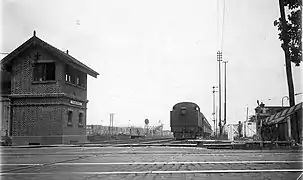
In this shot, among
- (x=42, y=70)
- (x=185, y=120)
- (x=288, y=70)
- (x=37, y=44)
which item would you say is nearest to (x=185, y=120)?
(x=185, y=120)

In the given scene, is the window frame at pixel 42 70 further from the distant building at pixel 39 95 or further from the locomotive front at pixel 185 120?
the locomotive front at pixel 185 120

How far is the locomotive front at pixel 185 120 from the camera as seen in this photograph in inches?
1658

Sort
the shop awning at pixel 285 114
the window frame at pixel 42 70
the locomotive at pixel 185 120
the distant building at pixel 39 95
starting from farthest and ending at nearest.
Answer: the locomotive at pixel 185 120 → the window frame at pixel 42 70 → the distant building at pixel 39 95 → the shop awning at pixel 285 114

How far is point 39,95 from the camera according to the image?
114ft

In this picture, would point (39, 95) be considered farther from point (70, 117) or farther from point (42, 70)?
point (70, 117)

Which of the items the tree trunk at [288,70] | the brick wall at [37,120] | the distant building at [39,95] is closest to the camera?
the tree trunk at [288,70]

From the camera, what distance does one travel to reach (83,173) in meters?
10.8

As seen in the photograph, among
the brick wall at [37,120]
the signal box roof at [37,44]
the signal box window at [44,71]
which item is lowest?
the brick wall at [37,120]

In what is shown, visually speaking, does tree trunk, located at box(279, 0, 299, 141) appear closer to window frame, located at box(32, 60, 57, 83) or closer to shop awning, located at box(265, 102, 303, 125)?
shop awning, located at box(265, 102, 303, 125)

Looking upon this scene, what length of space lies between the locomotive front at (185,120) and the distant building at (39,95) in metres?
11.2

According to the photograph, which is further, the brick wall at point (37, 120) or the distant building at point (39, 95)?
the distant building at point (39, 95)

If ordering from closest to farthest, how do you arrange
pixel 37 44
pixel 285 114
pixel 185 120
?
pixel 285 114 < pixel 37 44 < pixel 185 120

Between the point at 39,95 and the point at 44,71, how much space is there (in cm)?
221

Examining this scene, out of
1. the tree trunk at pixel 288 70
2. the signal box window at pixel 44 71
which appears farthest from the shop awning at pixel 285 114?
the signal box window at pixel 44 71
